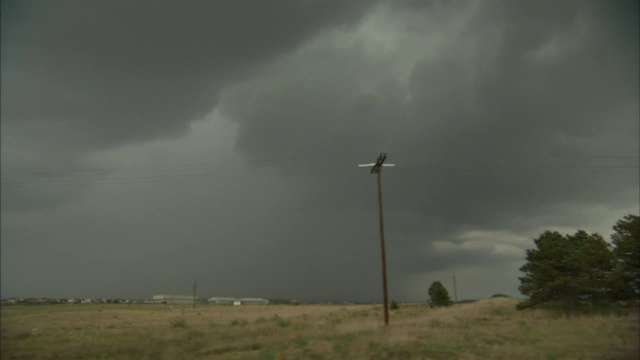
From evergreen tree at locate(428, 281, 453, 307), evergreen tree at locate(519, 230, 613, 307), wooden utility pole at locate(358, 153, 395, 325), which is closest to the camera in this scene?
wooden utility pole at locate(358, 153, 395, 325)

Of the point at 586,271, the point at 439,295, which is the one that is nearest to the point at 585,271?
the point at 586,271

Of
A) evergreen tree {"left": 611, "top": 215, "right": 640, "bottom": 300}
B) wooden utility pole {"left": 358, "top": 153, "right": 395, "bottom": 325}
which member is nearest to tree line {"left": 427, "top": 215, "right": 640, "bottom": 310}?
evergreen tree {"left": 611, "top": 215, "right": 640, "bottom": 300}

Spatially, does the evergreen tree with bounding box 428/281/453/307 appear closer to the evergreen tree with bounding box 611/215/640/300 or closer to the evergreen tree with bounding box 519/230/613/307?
the evergreen tree with bounding box 519/230/613/307

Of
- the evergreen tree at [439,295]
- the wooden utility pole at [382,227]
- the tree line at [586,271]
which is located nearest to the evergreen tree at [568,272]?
the tree line at [586,271]

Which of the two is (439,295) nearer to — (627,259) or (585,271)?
(585,271)

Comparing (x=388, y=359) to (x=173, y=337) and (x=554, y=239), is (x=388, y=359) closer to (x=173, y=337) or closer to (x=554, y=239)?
(x=173, y=337)

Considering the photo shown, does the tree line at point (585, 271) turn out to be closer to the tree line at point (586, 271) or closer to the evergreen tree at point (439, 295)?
the tree line at point (586, 271)

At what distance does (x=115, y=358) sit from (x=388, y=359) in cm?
1063

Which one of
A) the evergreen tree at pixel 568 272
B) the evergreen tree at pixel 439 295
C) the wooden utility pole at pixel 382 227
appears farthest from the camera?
the evergreen tree at pixel 439 295

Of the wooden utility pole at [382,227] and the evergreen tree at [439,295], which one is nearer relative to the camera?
the wooden utility pole at [382,227]

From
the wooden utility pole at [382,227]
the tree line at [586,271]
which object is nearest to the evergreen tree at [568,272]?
the tree line at [586,271]

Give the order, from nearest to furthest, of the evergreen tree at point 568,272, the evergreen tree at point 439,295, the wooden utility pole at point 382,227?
the wooden utility pole at point 382,227 < the evergreen tree at point 568,272 < the evergreen tree at point 439,295

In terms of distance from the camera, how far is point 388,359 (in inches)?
726

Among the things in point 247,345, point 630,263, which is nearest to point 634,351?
point 247,345
